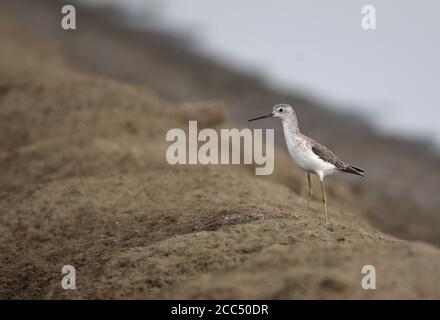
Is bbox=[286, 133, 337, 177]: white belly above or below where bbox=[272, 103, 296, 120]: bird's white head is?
below

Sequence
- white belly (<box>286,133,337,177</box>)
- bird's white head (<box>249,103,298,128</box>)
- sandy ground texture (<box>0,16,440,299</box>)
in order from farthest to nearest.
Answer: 1. bird's white head (<box>249,103,298,128</box>)
2. white belly (<box>286,133,337,177</box>)
3. sandy ground texture (<box>0,16,440,299</box>)

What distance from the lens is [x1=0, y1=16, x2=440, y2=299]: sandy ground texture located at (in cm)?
672

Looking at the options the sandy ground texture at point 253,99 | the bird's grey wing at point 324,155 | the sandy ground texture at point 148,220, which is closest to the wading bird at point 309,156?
the bird's grey wing at point 324,155

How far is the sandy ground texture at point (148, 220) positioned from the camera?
6.72m

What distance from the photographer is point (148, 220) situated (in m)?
9.84

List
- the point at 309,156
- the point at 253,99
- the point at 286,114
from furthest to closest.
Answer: the point at 253,99
the point at 286,114
the point at 309,156

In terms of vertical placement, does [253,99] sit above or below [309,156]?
above

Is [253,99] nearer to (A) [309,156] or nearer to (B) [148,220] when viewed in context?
(B) [148,220]

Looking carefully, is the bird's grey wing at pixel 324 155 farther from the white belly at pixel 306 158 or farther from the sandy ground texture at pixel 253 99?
the sandy ground texture at pixel 253 99

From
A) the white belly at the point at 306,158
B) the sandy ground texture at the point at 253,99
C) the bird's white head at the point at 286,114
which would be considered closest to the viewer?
the white belly at the point at 306,158

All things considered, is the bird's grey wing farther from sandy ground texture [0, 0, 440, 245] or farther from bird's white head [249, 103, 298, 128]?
sandy ground texture [0, 0, 440, 245]

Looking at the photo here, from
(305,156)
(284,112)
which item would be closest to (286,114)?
(284,112)

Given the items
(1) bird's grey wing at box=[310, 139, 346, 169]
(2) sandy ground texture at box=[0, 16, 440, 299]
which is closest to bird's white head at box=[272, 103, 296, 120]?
(1) bird's grey wing at box=[310, 139, 346, 169]
